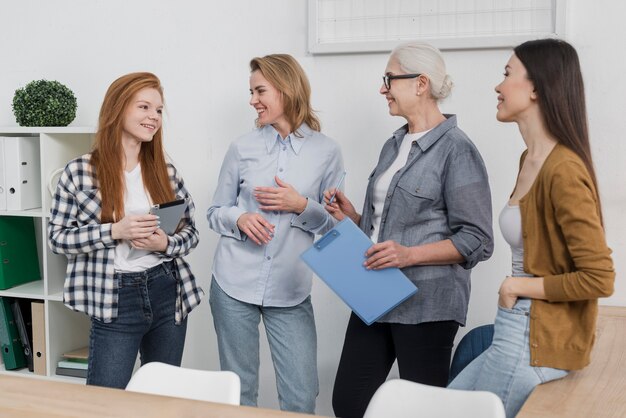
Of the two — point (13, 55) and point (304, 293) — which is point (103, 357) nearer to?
point (304, 293)

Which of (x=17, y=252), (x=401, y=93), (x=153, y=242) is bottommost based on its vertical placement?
(x=17, y=252)

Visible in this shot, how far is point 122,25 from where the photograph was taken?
3756 mm

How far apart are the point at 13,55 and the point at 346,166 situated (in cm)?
185

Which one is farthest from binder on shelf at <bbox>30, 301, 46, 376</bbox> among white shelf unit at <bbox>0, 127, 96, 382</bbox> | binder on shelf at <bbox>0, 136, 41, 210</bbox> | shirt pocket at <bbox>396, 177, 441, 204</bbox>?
shirt pocket at <bbox>396, 177, 441, 204</bbox>

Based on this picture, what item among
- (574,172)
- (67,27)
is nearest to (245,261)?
(574,172)

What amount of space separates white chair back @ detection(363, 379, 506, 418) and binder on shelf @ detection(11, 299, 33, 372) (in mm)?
2342

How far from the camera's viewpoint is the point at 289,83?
9.07 ft

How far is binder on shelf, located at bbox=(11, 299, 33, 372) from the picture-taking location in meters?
3.72

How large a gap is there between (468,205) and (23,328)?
2.33 meters

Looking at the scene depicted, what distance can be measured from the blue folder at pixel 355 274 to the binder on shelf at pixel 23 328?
1.87m

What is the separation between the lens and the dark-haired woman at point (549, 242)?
179cm

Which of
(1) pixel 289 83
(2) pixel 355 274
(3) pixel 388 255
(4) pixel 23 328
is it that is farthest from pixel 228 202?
(4) pixel 23 328

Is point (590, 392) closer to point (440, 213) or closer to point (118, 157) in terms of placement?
point (440, 213)

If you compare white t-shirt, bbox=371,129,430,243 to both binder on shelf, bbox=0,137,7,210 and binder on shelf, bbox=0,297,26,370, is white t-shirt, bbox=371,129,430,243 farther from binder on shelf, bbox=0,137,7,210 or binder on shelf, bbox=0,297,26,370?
binder on shelf, bbox=0,297,26,370
